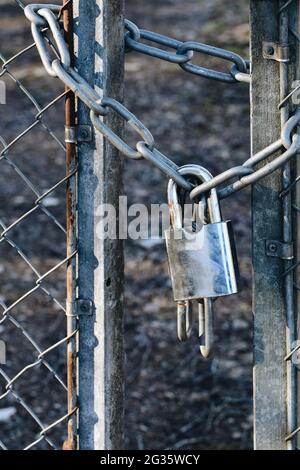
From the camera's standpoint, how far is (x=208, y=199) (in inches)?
57.1

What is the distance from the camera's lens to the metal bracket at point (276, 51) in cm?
145

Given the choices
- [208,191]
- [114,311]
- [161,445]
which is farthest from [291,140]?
[161,445]

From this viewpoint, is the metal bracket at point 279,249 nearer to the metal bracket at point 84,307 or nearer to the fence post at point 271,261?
the fence post at point 271,261

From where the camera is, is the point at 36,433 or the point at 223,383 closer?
the point at 36,433

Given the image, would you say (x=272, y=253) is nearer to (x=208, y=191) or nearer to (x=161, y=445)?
(x=208, y=191)

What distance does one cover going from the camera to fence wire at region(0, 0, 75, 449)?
1.84 meters

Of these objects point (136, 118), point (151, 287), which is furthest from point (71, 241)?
point (151, 287)

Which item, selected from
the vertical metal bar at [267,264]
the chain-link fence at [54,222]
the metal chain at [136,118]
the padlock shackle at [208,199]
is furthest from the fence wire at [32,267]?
the vertical metal bar at [267,264]

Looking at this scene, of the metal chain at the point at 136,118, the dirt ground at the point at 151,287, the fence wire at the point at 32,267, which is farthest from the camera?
the dirt ground at the point at 151,287

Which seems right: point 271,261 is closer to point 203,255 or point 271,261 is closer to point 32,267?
point 203,255

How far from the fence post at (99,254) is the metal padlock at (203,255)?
0.17 m

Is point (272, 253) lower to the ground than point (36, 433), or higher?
higher
